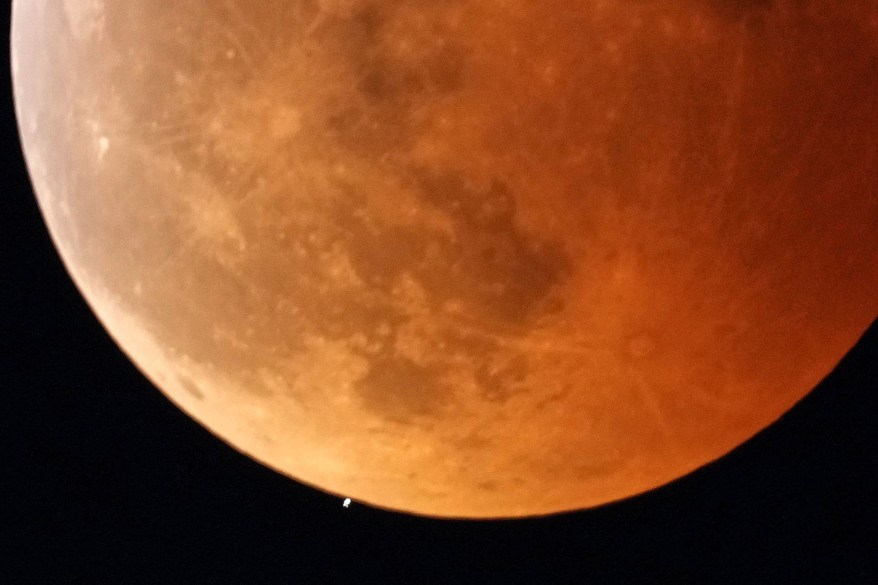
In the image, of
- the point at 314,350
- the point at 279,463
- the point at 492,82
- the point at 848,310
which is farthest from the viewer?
the point at 279,463

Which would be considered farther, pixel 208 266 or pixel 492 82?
pixel 208 266

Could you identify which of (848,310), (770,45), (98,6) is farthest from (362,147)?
(848,310)

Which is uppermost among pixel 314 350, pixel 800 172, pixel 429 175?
pixel 800 172

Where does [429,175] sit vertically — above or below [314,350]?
above

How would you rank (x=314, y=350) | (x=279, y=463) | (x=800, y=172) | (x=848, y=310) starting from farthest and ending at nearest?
(x=279, y=463), (x=848, y=310), (x=314, y=350), (x=800, y=172)

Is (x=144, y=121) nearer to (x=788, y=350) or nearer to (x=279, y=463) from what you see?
(x=279, y=463)

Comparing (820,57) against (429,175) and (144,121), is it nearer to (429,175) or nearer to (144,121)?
(429,175)

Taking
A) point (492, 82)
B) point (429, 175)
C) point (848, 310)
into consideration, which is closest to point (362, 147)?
point (429, 175)
